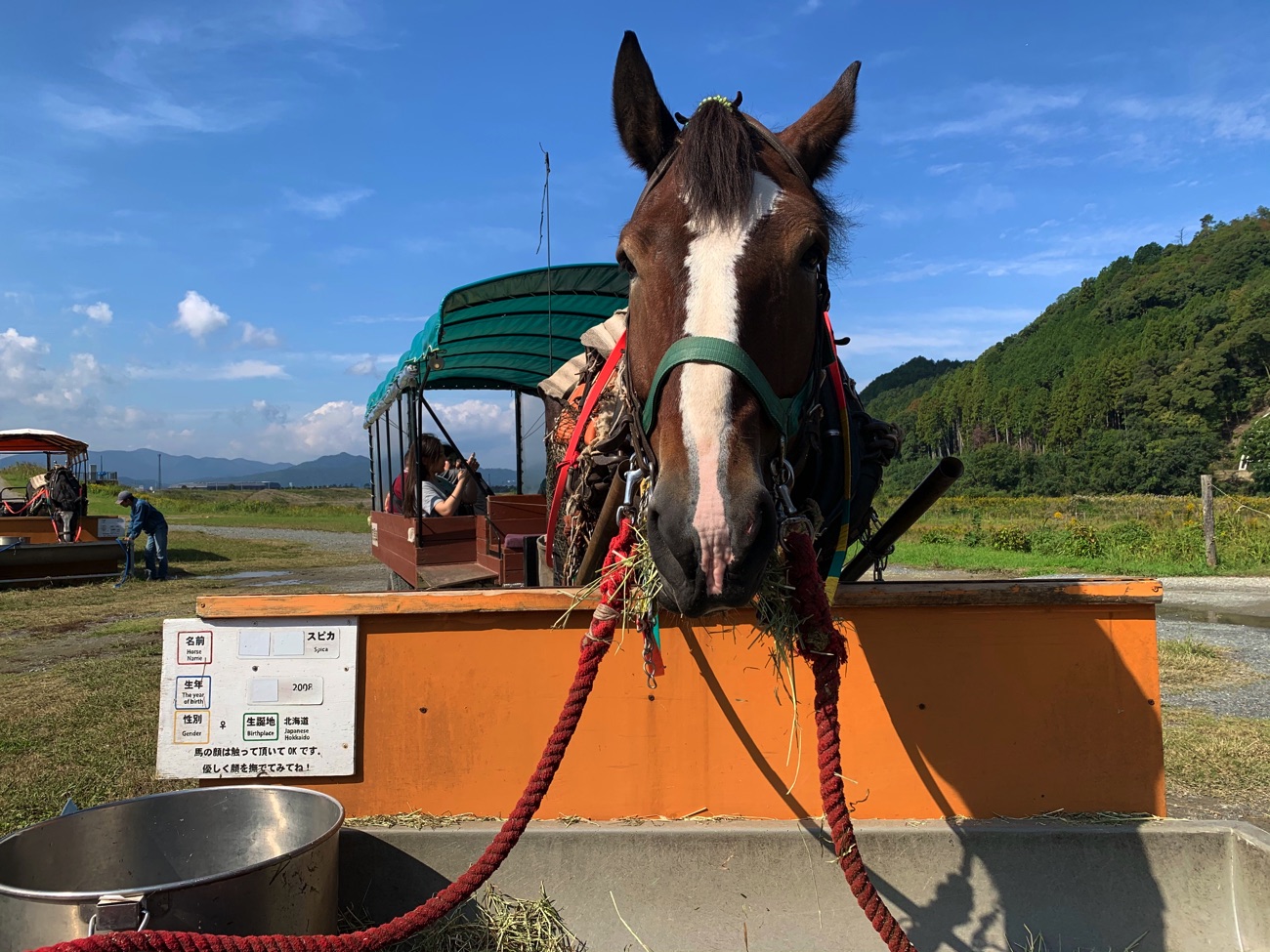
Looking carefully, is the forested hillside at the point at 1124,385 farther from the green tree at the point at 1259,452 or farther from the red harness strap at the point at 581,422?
the red harness strap at the point at 581,422

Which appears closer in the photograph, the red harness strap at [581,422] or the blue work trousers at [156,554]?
the red harness strap at [581,422]

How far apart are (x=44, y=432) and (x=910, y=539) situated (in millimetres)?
23508

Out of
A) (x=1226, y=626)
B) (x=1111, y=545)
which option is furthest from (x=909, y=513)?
(x=1111, y=545)

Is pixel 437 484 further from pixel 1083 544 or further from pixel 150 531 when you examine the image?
pixel 1083 544

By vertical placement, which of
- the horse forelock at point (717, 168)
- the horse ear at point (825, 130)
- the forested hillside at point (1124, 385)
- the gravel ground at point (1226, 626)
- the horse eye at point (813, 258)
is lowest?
the gravel ground at point (1226, 626)

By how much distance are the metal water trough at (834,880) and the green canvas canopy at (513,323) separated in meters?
3.33

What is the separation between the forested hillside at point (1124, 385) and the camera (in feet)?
200

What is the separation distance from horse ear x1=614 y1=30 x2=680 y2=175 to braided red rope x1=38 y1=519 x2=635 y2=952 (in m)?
1.17

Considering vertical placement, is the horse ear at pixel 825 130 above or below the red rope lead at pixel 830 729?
above

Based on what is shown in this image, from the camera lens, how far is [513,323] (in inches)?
239

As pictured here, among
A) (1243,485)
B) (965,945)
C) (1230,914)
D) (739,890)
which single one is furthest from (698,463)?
(1243,485)

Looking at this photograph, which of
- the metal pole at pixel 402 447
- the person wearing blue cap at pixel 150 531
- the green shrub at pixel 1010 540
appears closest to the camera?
the metal pole at pixel 402 447

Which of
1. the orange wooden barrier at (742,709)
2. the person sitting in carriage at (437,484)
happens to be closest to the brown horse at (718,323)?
the orange wooden barrier at (742,709)

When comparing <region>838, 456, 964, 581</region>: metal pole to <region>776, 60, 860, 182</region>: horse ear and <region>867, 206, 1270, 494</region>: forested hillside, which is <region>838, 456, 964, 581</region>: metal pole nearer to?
<region>776, 60, 860, 182</region>: horse ear
